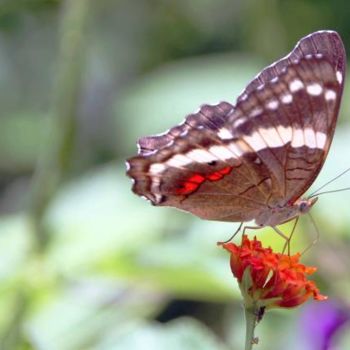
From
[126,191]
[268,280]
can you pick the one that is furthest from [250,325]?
[126,191]

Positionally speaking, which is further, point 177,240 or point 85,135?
point 85,135

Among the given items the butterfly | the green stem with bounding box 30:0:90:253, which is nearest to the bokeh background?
the green stem with bounding box 30:0:90:253

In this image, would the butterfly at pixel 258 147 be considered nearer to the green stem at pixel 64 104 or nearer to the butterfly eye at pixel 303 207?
the butterfly eye at pixel 303 207

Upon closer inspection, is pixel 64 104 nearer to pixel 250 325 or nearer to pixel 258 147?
pixel 258 147

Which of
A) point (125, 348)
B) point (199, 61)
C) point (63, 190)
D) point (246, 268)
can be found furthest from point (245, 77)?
point (246, 268)

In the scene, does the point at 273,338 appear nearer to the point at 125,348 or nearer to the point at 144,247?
the point at 144,247

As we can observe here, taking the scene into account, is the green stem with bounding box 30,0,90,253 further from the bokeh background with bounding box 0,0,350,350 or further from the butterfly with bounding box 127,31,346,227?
the butterfly with bounding box 127,31,346,227

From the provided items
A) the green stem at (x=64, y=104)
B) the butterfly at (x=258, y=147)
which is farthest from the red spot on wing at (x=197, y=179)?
the green stem at (x=64, y=104)
